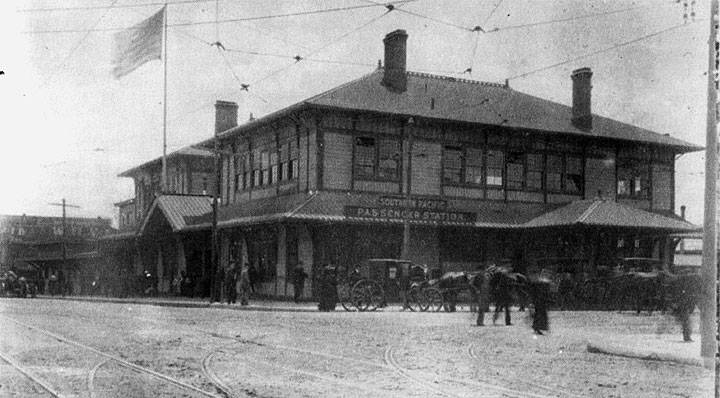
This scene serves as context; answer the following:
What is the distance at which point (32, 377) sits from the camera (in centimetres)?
938

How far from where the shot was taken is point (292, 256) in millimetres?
28516

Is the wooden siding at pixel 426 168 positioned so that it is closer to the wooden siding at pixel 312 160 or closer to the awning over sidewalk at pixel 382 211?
the awning over sidewalk at pixel 382 211

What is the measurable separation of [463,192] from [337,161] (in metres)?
5.04

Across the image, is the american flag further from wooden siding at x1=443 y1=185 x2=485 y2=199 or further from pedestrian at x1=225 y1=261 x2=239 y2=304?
wooden siding at x1=443 y1=185 x2=485 y2=199

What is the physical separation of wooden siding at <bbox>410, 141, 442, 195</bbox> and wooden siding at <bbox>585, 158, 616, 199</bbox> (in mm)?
6613

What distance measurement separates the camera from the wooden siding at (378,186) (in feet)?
92.7

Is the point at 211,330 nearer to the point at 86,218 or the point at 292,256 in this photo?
the point at 292,256

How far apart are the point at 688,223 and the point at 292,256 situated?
1472 cm

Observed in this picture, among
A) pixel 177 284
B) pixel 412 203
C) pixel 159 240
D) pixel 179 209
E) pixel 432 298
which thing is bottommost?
pixel 177 284

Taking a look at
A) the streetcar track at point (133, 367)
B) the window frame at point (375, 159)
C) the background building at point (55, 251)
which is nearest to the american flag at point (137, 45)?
the window frame at point (375, 159)

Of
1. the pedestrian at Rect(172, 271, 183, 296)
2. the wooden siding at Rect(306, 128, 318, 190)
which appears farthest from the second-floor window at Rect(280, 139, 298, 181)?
the pedestrian at Rect(172, 271, 183, 296)

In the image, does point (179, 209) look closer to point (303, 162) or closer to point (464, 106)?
point (303, 162)

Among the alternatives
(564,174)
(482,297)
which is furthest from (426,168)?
(482,297)

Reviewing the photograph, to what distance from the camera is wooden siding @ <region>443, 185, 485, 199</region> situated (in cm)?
2961
